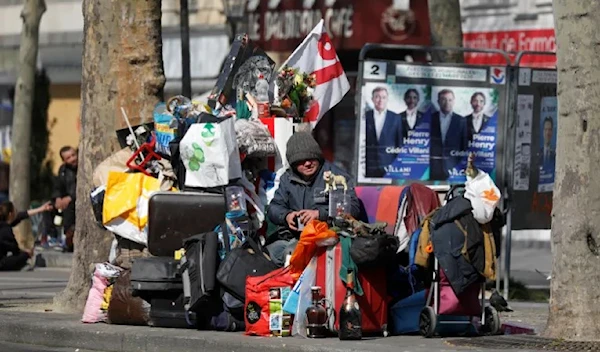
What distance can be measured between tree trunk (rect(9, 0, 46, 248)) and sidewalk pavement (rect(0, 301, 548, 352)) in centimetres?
1252

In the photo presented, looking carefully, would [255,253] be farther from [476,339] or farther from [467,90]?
[467,90]

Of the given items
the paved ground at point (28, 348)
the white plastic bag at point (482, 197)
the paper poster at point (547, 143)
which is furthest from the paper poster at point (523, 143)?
the paved ground at point (28, 348)

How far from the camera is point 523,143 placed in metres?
15.5

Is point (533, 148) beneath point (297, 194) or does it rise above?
above

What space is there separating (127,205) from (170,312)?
3.41 feet

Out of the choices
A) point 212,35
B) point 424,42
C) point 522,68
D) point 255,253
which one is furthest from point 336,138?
point 255,253

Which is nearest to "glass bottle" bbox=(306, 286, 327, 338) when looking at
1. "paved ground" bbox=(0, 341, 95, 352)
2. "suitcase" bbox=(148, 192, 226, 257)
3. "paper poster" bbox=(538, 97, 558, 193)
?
"suitcase" bbox=(148, 192, 226, 257)

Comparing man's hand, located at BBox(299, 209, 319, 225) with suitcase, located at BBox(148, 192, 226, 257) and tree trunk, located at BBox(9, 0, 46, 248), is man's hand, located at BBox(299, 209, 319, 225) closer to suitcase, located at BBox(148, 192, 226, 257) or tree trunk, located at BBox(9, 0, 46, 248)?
suitcase, located at BBox(148, 192, 226, 257)

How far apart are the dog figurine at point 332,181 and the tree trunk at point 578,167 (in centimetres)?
162

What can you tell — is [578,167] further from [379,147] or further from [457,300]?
[379,147]

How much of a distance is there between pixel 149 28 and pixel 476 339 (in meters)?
4.02

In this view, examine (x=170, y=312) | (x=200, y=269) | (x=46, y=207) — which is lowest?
(x=46, y=207)

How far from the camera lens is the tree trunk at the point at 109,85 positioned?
1298 centimetres

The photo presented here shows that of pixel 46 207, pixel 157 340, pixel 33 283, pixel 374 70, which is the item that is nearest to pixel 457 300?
pixel 157 340
